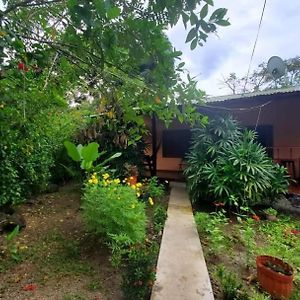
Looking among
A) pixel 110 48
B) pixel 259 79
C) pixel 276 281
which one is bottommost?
pixel 276 281

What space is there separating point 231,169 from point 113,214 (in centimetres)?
350

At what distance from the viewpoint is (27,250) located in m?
3.74

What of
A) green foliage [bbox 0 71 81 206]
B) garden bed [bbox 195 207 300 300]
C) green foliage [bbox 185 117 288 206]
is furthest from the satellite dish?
green foliage [bbox 0 71 81 206]

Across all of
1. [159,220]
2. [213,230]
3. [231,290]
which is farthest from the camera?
[159,220]

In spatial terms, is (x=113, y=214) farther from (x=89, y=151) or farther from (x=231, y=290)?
(x=231, y=290)

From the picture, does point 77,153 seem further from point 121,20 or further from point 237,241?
point 237,241

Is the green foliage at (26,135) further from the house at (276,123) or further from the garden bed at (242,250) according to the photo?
the house at (276,123)

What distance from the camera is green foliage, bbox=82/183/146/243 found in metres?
3.54

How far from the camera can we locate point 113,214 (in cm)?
355

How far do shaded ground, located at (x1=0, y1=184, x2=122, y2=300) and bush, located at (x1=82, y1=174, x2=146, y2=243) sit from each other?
0.36 meters

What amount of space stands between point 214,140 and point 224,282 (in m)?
4.55

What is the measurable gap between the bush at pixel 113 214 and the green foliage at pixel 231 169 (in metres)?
2.69

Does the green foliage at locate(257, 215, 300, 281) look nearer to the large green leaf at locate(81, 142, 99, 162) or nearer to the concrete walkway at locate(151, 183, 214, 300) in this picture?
the concrete walkway at locate(151, 183, 214, 300)

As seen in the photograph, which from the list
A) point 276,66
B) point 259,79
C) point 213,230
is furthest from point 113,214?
point 259,79
